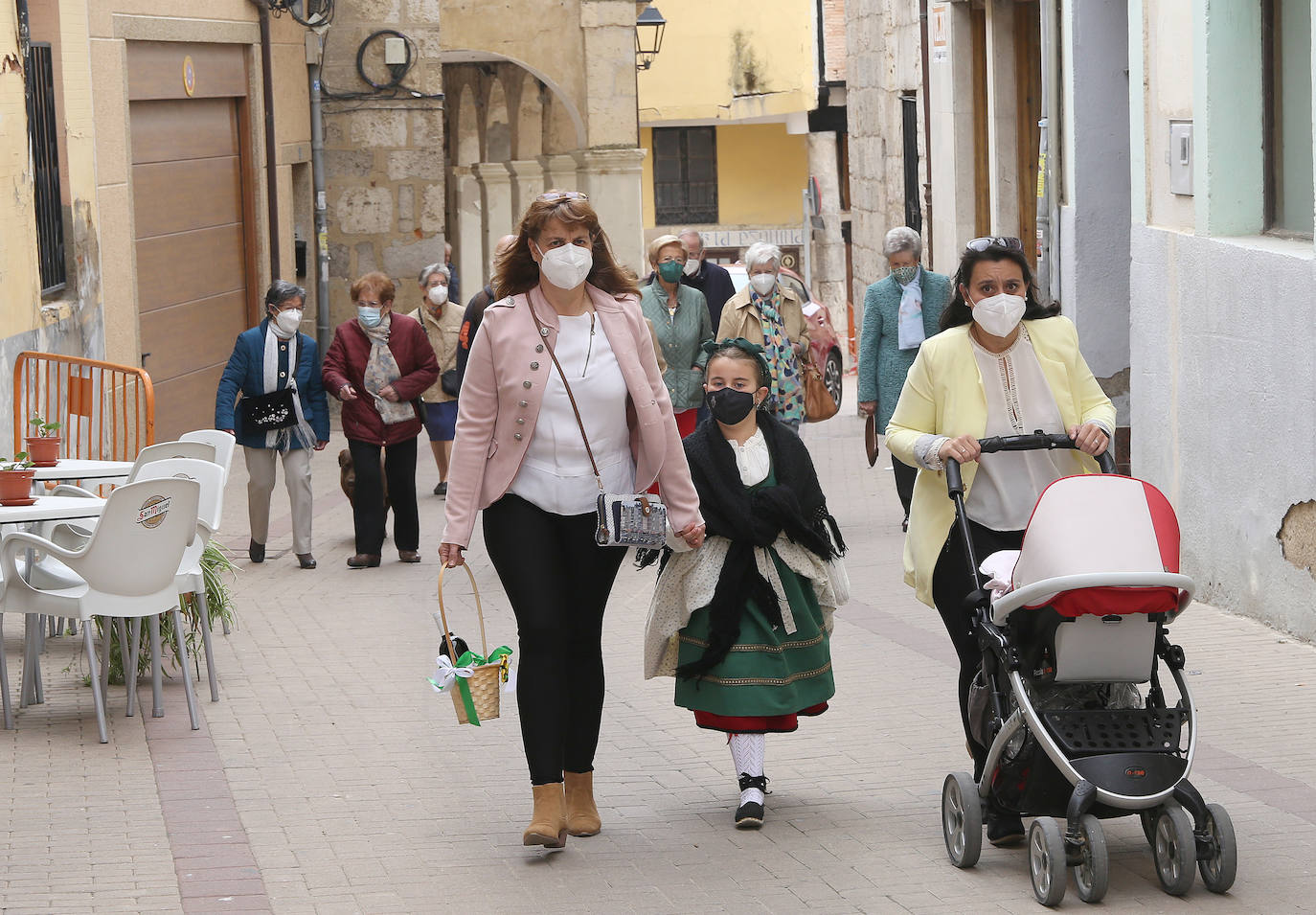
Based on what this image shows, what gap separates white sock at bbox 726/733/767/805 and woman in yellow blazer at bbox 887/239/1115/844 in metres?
0.62

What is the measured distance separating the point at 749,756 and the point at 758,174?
35.3m

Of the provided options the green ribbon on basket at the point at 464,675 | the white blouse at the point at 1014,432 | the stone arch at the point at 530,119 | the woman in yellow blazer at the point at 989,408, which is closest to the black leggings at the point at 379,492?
the green ribbon on basket at the point at 464,675

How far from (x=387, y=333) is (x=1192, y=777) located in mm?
6163

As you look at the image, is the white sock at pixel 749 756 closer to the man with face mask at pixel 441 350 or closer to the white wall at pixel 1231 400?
the white wall at pixel 1231 400

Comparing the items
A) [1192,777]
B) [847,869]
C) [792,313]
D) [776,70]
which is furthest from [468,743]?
[776,70]

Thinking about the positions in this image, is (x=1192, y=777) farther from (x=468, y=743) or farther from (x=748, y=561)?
(x=468, y=743)

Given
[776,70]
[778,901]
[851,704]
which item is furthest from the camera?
[776,70]

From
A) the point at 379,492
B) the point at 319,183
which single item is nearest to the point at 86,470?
the point at 379,492

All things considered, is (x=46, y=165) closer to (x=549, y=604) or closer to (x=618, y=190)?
(x=549, y=604)

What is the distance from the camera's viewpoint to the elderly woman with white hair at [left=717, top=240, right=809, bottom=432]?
1085cm

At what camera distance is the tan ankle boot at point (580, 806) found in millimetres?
5660

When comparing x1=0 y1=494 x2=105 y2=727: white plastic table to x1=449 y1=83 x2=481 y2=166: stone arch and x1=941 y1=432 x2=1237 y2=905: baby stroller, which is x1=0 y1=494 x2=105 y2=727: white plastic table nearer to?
x1=941 y1=432 x2=1237 y2=905: baby stroller

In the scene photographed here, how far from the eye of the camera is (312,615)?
9.74 meters

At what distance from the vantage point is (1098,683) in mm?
5008
